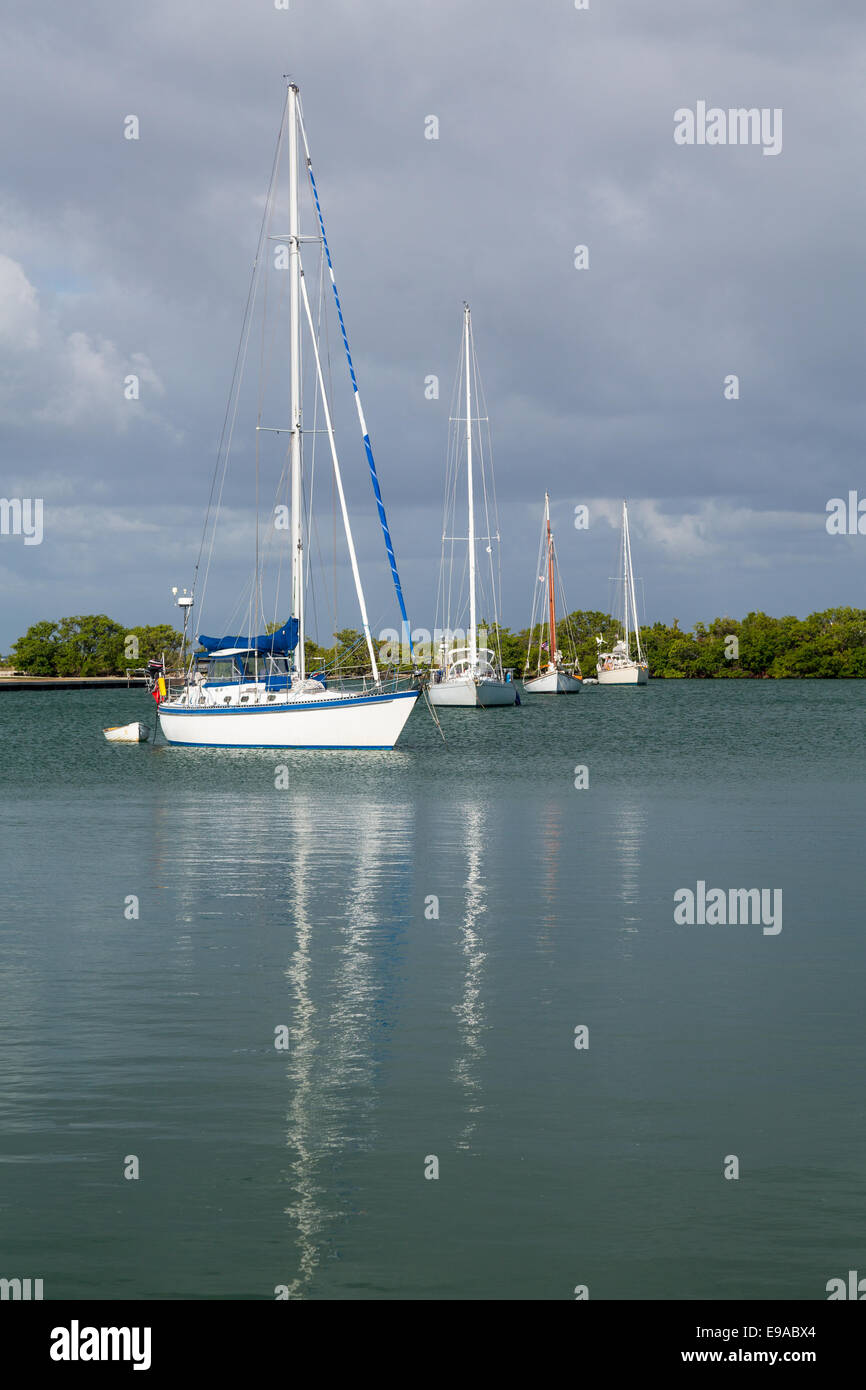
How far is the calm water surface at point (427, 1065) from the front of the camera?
10.6 m

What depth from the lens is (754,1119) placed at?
1344 cm

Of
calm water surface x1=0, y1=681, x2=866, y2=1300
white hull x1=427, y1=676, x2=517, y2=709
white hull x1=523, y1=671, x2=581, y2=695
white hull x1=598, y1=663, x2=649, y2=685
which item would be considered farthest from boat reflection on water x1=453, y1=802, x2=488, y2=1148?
white hull x1=598, y1=663, x2=649, y2=685

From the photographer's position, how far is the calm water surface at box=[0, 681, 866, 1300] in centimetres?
1064

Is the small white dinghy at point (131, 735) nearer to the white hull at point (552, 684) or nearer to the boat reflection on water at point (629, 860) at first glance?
the boat reflection on water at point (629, 860)

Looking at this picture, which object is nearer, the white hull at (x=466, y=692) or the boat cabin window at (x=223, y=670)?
the boat cabin window at (x=223, y=670)

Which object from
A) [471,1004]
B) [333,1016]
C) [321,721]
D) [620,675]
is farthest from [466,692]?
[333,1016]

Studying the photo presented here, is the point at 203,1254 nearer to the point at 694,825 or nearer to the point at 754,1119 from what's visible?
the point at 754,1119

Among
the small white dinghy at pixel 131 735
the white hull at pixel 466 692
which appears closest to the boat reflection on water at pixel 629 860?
the small white dinghy at pixel 131 735

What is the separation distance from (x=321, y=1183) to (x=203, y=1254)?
1.41m

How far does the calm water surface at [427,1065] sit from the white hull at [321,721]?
78.9 feet

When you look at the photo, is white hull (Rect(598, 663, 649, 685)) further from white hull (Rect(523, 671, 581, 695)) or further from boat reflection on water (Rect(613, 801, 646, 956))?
boat reflection on water (Rect(613, 801, 646, 956))

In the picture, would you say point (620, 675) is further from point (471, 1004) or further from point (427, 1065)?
point (427, 1065)
